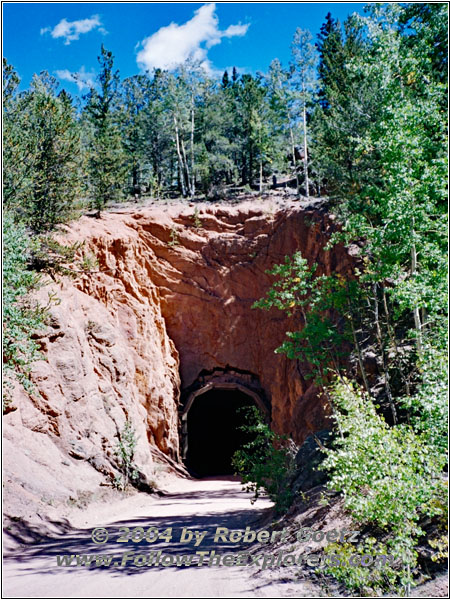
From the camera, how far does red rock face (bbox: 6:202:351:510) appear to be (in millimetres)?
14039

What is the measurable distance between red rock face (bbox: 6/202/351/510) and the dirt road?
2.71 metres

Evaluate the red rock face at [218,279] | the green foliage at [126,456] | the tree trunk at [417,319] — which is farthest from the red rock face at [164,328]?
the tree trunk at [417,319]

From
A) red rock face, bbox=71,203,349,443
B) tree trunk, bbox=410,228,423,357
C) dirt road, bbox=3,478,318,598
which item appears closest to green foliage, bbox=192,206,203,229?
red rock face, bbox=71,203,349,443

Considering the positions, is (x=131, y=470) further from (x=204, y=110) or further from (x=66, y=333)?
(x=204, y=110)

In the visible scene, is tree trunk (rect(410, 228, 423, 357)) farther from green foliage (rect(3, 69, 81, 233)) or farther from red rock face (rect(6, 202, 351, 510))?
green foliage (rect(3, 69, 81, 233))

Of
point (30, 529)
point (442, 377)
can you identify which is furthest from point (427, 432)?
point (30, 529)

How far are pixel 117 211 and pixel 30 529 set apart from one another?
17008 millimetres

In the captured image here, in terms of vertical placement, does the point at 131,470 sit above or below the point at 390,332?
below

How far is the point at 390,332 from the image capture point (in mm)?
10898

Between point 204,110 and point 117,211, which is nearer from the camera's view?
point 117,211

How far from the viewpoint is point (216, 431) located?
102ft

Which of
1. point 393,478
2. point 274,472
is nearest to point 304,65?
point 274,472

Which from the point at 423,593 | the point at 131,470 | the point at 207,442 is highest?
the point at 423,593

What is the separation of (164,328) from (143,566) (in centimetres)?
1569
